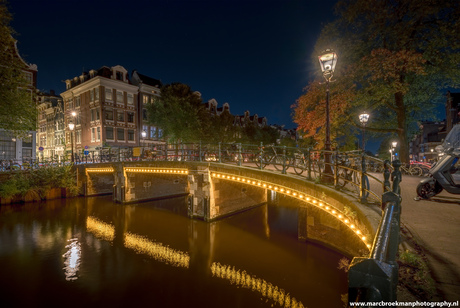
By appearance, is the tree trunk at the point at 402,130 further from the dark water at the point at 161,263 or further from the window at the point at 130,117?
the window at the point at 130,117

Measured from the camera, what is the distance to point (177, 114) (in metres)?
26.5

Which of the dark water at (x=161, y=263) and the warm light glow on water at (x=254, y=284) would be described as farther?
the dark water at (x=161, y=263)

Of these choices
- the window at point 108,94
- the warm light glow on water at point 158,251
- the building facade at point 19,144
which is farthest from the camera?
Result: the window at point 108,94

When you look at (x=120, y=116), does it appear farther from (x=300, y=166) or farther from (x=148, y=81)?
(x=300, y=166)

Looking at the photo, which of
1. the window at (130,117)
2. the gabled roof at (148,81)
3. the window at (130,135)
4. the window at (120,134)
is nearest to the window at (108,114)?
the window at (120,134)

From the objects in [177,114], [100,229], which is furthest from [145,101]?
[100,229]

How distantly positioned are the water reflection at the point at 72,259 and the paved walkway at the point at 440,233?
1042 centimetres

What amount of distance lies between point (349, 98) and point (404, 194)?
8.47 metres

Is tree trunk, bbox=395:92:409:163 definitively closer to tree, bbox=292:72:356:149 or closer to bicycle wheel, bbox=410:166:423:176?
bicycle wheel, bbox=410:166:423:176

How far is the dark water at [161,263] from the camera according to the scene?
7.29m

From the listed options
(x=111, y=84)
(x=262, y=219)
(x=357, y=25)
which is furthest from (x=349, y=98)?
(x=111, y=84)

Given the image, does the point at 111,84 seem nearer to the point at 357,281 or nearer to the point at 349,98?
the point at 349,98

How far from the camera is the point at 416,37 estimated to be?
13320 mm

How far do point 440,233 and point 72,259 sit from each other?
1260 cm
